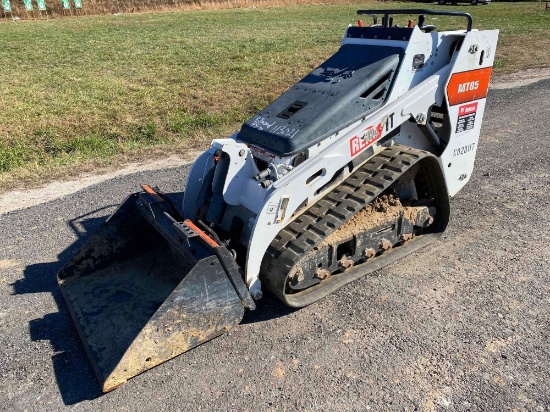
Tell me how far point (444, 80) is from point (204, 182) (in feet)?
8.05

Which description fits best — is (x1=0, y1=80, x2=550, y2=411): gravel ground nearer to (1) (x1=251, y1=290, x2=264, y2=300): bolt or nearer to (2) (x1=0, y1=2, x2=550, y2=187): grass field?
(1) (x1=251, y1=290, x2=264, y2=300): bolt

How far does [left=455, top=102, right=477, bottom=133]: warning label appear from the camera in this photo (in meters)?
5.09

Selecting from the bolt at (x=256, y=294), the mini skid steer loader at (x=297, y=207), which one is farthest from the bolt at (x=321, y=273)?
the bolt at (x=256, y=294)

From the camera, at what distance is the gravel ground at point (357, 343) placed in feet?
10.8

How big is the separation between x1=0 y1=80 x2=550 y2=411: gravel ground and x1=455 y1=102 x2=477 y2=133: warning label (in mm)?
1044

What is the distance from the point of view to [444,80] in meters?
4.77

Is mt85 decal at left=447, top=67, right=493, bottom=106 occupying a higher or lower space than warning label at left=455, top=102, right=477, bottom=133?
higher

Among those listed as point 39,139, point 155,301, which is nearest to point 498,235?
point 155,301

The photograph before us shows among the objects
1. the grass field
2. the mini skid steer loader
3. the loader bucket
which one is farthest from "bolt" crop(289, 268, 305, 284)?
the grass field

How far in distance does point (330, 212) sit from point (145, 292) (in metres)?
1.68

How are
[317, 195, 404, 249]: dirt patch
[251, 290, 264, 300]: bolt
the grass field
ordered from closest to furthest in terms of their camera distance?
[251, 290, 264, 300]: bolt → [317, 195, 404, 249]: dirt patch → the grass field

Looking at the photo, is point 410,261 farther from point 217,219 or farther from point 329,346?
point 217,219

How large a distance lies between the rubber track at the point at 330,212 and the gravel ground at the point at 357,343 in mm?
450

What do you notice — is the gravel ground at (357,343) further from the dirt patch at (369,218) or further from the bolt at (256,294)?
the dirt patch at (369,218)
